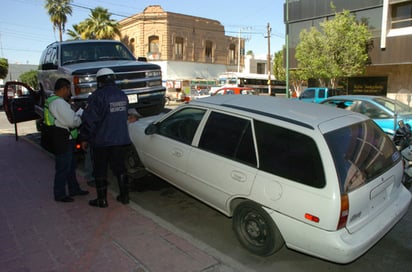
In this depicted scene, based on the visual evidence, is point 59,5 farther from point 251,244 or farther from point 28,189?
point 251,244

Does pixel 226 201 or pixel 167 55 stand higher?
pixel 167 55

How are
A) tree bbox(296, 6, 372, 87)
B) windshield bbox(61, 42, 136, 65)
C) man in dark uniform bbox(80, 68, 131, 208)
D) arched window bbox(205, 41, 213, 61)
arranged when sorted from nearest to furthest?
man in dark uniform bbox(80, 68, 131, 208) < windshield bbox(61, 42, 136, 65) < tree bbox(296, 6, 372, 87) < arched window bbox(205, 41, 213, 61)

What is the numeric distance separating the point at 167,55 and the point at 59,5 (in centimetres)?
1649

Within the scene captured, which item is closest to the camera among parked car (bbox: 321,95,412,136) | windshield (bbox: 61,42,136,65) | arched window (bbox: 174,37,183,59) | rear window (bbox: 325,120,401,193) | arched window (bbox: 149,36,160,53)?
rear window (bbox: 325,120,401,193)

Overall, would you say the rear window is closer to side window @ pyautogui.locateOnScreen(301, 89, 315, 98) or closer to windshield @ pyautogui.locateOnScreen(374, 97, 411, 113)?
windshield @ pyautogui.locateOnScreen(374, 97, 411, 113)

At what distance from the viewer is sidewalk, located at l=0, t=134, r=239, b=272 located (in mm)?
3135

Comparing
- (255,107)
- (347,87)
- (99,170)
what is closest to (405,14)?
(347,87)

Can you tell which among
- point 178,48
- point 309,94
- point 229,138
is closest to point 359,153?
point 229,138

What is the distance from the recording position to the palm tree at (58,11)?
41.9m

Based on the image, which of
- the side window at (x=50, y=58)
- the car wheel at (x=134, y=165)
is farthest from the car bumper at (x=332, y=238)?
the side window at (x=50, y=58)

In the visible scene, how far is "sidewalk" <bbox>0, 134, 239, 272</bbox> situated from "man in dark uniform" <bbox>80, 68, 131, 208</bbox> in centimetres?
47

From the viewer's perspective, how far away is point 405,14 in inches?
687

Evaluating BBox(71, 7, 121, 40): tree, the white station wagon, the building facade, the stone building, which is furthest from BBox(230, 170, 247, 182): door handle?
BBox(71, 7, 121, 40): tree

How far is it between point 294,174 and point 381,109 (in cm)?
640
